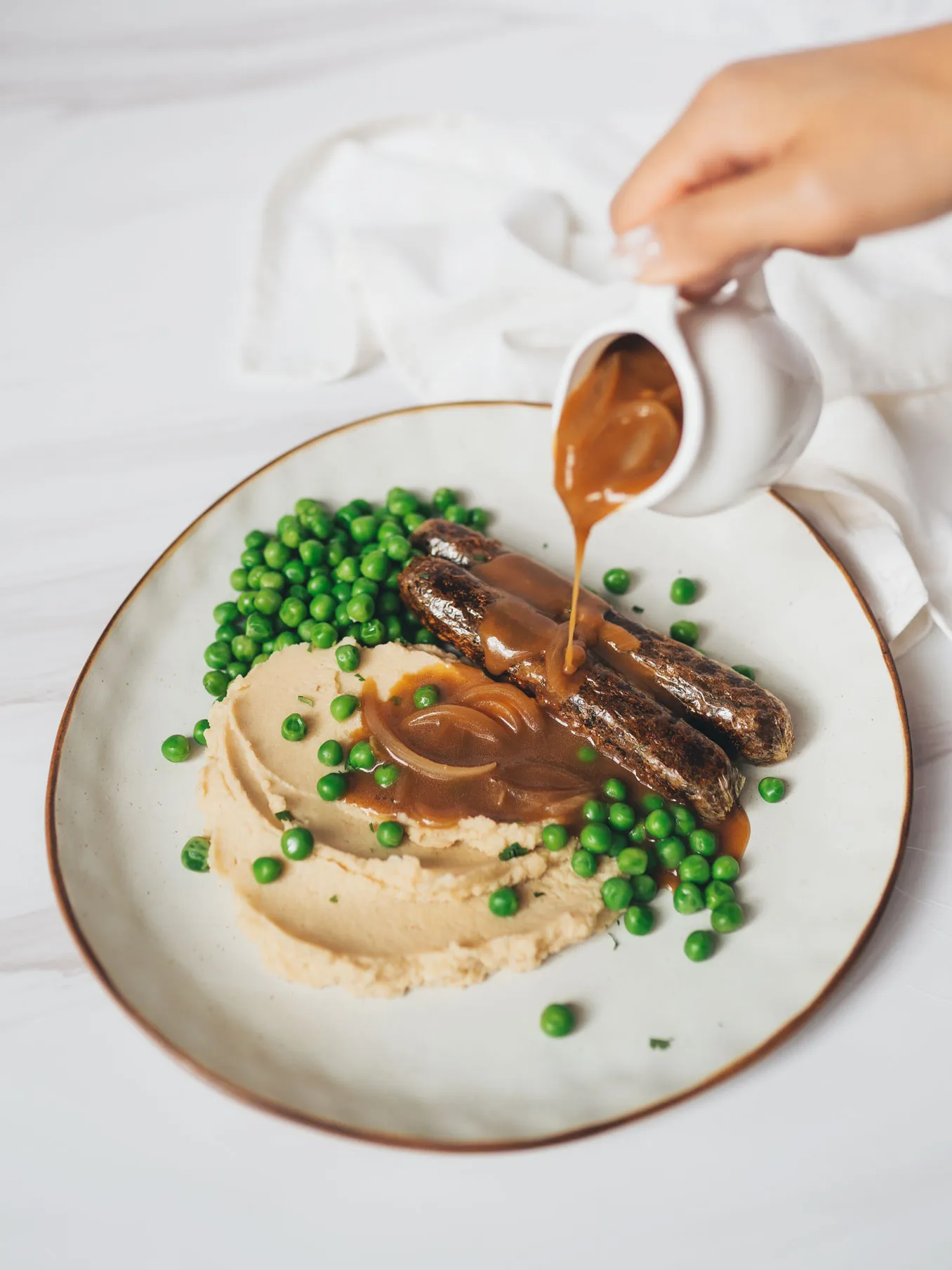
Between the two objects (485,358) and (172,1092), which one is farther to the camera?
(485,358)

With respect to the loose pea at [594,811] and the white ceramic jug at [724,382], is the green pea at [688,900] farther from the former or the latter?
the white ceramic jug at [724,382]

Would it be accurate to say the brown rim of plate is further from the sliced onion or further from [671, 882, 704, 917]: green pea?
the sliced onion

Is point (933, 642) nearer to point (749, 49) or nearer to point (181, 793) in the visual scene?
point (181, 793)

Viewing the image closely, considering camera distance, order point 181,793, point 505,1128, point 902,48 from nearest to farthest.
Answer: point 902,48 < point 505,1128 < point 181,793

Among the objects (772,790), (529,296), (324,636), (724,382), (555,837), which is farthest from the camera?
(529,296)

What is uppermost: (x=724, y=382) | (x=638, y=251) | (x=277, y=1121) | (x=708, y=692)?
(x=638, y=251)

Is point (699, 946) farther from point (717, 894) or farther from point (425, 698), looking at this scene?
point (425, 698)

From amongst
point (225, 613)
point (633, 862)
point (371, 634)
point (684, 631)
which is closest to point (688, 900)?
point (633, 862)

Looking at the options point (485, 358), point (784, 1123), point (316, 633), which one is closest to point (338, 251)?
point (485, 358)
